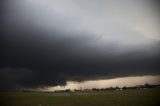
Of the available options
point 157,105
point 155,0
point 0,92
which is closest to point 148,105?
point 157,105

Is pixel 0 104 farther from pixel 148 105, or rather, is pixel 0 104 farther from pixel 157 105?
pixel 148 105

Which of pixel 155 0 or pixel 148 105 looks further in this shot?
pixel 148 105

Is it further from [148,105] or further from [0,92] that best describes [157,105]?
[0,92]

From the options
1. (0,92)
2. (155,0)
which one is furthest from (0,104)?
(155,0)

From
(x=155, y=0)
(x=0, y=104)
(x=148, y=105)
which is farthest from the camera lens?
(x=148, y=105)

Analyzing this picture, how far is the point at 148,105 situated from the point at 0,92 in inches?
451

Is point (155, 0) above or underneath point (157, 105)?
above

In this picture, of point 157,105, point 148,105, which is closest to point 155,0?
point 157,105

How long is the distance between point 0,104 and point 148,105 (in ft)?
38.0

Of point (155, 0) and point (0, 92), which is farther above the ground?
point (155, 0)

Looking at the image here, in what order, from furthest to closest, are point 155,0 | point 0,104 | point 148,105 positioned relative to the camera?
point 148,105 < point 0,104 < point 155,0

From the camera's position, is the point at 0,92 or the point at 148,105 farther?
the point at 148,105

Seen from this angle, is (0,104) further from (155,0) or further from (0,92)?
(155,0)

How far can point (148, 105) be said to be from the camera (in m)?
24.1
